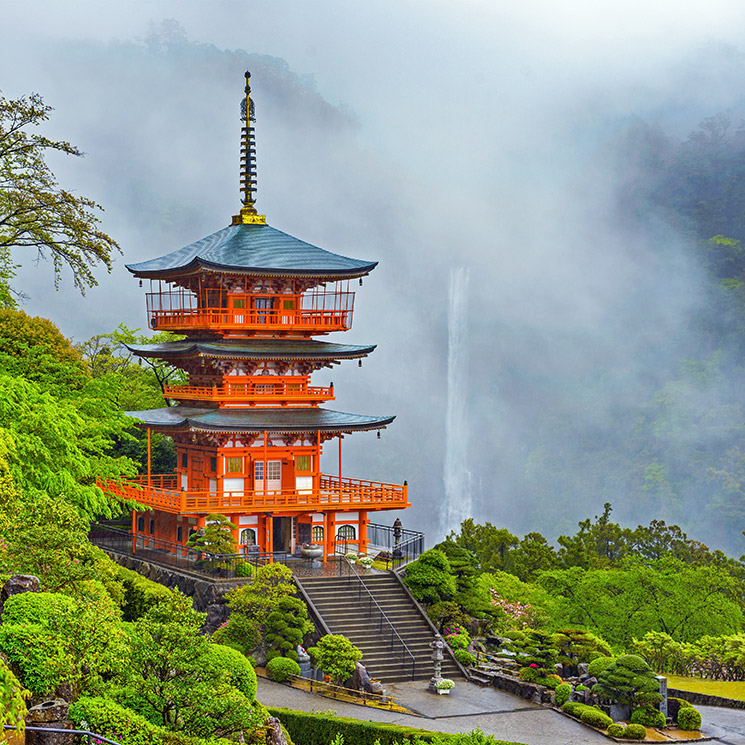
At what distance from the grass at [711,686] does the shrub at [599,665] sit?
479cm

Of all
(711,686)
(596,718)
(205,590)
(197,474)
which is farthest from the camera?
(197,474)

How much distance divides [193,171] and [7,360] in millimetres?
83572

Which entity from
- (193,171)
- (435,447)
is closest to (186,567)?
(435,447)

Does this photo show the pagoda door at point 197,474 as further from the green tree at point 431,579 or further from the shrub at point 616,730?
the shrub at point 616,730

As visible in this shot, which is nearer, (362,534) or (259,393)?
(362,534)

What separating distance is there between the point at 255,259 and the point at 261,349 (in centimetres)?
322

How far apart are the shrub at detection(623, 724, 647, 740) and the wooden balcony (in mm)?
12204

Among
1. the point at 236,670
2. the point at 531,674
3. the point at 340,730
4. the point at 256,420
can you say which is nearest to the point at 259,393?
the point at 256,420

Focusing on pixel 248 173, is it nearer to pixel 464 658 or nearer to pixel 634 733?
pixel 464 658

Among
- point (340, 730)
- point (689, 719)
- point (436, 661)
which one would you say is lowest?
A: point (689, 719)

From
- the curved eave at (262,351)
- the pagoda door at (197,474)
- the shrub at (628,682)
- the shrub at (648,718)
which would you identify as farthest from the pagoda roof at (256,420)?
the shrub at (648,718)

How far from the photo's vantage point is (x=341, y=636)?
28.2m

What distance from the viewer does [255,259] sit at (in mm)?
37281

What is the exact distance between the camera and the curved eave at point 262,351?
3612cm
